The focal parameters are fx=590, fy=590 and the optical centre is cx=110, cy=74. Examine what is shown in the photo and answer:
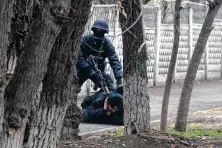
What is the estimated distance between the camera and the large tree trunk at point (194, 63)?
28.4 ft

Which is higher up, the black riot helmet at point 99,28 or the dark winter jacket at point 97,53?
the black riot helmet at point 99,28

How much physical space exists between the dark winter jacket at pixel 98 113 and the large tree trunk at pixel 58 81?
5.55m

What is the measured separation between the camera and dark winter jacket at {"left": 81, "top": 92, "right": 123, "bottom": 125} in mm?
10383

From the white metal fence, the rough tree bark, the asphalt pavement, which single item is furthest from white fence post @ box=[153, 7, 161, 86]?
the rough tree bark

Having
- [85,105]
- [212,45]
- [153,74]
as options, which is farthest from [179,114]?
[212,45]

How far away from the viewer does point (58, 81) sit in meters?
4.55

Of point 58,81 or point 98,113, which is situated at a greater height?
point 58,81

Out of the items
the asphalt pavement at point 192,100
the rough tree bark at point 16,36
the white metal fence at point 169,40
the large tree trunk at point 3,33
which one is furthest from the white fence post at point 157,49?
the large tree trunk at point 3,33

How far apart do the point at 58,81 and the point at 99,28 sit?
519cm

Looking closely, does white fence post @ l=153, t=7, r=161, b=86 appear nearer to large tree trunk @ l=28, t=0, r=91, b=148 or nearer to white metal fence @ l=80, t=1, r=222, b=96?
white metal fence @ l=80, t=1, r=222, b=96

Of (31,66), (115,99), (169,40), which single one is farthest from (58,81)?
(169,40)

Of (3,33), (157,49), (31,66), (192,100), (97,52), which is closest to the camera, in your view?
(3,33)

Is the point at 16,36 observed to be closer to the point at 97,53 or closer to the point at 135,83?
the point at 135,83

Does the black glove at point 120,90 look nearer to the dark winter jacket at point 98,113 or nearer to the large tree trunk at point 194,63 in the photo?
the dark winter jacket at point 98,113
